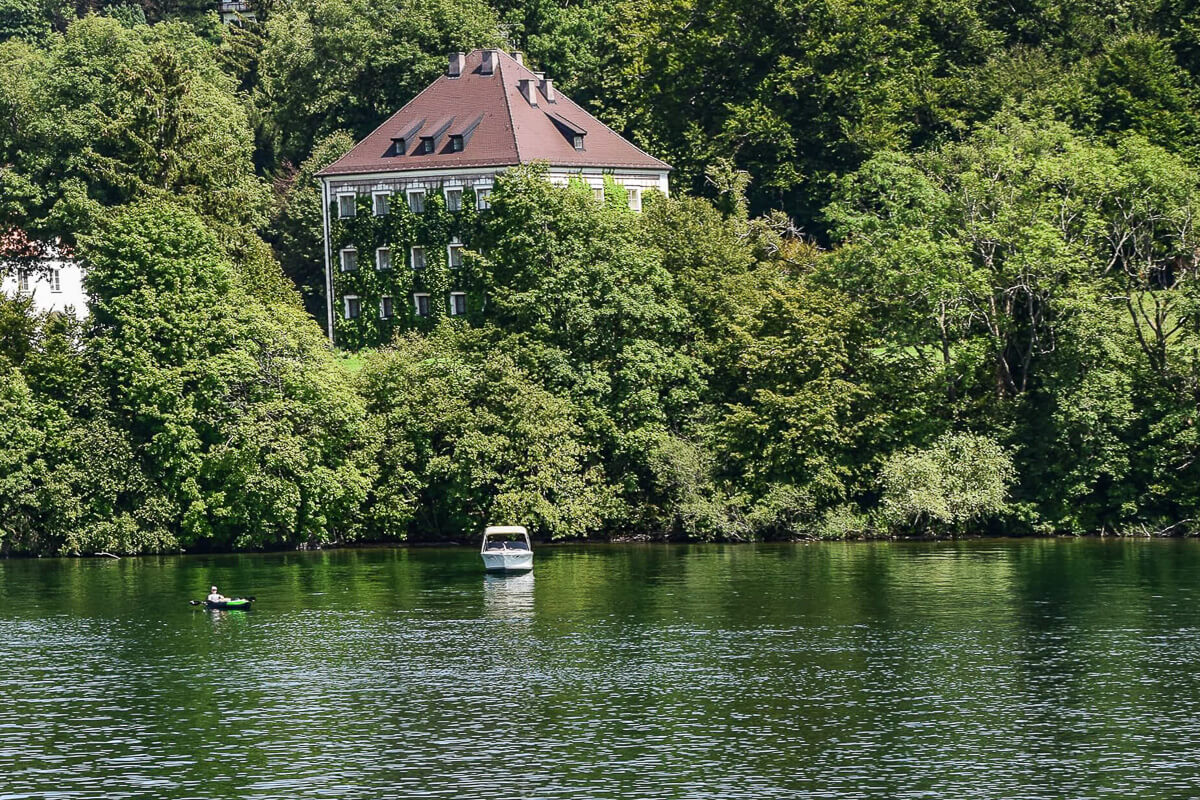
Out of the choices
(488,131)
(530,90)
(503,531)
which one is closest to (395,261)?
(488,131)

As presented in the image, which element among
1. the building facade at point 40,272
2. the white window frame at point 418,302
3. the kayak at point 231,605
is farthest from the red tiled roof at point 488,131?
the kayak at point 231,605

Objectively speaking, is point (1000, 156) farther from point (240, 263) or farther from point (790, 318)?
point (240, 263)

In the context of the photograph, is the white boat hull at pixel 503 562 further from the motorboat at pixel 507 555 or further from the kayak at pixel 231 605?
the kayak at pixel 231 605

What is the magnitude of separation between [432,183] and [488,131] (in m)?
5.16

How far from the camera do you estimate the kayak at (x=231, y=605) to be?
86188 millimetres

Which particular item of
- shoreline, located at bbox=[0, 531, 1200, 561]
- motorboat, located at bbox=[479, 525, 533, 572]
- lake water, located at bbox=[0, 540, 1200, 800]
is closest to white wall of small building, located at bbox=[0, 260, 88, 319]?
shoreline, located at bbox=[0, 531, 1200, 561]

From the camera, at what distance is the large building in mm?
139250

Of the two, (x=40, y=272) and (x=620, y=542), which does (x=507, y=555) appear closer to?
(x=620, y=542)

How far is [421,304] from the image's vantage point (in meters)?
140

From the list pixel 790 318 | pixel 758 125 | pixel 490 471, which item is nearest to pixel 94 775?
pixel 490 471

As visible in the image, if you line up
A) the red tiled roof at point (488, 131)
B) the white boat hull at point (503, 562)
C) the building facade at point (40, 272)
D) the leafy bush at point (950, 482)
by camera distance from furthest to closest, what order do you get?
the building facade at point (40, 272)
the red tiled roof at point (488, 131)
the leafy bush at point (950, 482)
the white boat hull at point (503, 562)

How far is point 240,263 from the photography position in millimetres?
130125

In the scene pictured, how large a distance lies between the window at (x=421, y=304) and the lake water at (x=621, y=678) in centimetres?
3894

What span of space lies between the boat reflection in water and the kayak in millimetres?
9946
